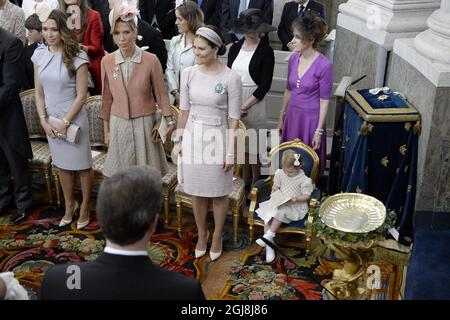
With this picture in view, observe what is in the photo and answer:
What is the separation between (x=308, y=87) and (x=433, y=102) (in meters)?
1.01

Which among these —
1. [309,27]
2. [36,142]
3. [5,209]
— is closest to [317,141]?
[309,27]

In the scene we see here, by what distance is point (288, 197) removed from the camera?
457cm

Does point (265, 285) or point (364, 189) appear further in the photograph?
point (364, 189)

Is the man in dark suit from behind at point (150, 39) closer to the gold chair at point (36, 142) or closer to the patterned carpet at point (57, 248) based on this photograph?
the gold chair at point (36, 142)

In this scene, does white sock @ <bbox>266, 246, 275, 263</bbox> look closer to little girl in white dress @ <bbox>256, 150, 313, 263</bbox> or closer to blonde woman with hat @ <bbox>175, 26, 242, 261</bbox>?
little girl in white dress @ <bbox>256, 150, 313, 263</bbox>

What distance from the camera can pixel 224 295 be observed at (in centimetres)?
416

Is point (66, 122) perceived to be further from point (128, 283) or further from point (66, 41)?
point (128, 283)

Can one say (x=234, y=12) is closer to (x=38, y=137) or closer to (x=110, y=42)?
(x=110, y=42)

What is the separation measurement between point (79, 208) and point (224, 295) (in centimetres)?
185

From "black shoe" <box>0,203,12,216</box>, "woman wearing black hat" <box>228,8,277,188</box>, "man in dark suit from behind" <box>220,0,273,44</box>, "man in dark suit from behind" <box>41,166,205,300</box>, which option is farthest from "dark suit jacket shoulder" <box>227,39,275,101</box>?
"man in dark suit from behind" <box>41,166,205,300</box>

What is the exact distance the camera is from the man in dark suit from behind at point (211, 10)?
7031 mm

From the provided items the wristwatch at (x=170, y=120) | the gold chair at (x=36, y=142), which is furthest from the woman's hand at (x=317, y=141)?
the gold chair at (x=36, y=142)

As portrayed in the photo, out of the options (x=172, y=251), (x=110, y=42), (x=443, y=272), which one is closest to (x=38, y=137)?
(x=110, y=42)

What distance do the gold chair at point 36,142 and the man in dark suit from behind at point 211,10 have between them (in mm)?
2459
